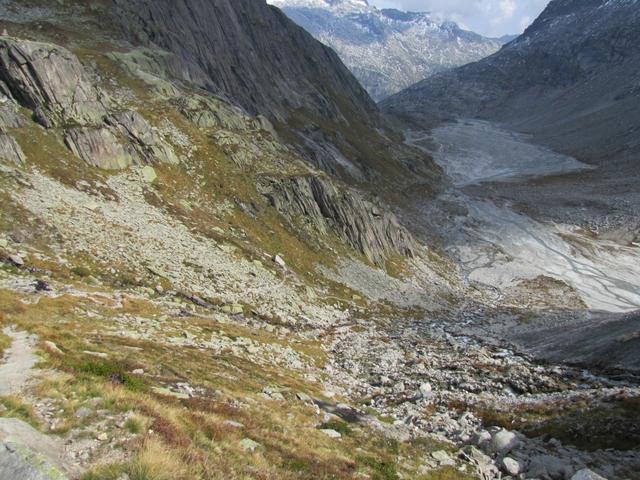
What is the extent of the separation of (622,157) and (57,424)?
8064 inches

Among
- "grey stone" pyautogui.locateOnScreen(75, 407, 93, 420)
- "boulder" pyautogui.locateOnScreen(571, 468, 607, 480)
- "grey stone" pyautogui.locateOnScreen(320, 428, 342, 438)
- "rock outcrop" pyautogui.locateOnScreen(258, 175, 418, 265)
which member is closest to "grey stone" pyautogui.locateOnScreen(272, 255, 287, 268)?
"rock outcrop" pyautogui.locateOnScreen(258, 175, 418, 265)

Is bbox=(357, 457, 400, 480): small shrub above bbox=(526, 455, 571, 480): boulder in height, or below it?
below

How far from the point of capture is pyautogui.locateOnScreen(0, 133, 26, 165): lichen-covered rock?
34844 millimetres

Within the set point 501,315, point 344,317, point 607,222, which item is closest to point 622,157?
point 607,222

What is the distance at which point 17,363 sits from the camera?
543 inches

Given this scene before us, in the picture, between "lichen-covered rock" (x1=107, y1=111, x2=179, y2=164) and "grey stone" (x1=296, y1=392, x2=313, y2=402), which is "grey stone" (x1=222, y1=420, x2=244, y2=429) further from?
"lichen-covered rock" (x1=107, y1=111, x2=179, y2=164)

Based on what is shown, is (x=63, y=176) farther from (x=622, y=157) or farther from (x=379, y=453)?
(x=622, y=157)

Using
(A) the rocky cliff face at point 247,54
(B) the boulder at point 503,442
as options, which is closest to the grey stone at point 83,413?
(B) the boulder at point 503,442

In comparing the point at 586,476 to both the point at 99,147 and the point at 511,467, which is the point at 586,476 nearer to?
the point at 511,467

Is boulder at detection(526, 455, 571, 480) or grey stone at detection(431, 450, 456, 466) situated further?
grey stone at detection(431, 450, 456, 466)

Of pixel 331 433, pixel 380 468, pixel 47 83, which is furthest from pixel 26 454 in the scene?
pixel 47 83

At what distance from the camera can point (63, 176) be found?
3691 cm

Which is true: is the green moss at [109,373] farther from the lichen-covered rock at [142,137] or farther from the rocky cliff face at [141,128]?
the lichen-covered rock at [142,137]

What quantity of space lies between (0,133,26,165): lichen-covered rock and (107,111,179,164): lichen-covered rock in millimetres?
12045
